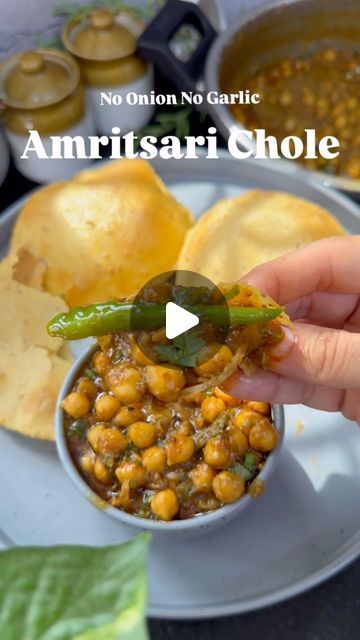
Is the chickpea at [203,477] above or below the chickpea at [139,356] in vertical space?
below

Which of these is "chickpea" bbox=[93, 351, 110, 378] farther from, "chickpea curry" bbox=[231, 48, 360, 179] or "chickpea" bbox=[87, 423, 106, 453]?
"chickpea curry" bbox=[231, 48, 360, 179]

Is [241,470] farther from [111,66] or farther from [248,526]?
[111,66]

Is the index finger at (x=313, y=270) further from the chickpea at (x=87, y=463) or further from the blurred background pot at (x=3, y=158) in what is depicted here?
the blurred background pot at (x=3, y=158)

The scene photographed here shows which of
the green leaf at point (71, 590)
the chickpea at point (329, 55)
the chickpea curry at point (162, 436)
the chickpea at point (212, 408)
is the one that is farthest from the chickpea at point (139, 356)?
the chickpea at point (329, 55)

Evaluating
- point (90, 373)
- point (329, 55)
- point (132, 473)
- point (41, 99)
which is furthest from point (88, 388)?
point (329, 55)

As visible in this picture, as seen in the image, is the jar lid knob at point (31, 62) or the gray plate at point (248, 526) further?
the jar lid knob at point (31, 62)

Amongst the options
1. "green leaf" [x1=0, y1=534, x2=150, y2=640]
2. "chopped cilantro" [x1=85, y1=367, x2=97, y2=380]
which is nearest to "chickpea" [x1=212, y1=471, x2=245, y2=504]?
"chopped cilantro" [x1=85, y1=367, x2=97, y2=380]
